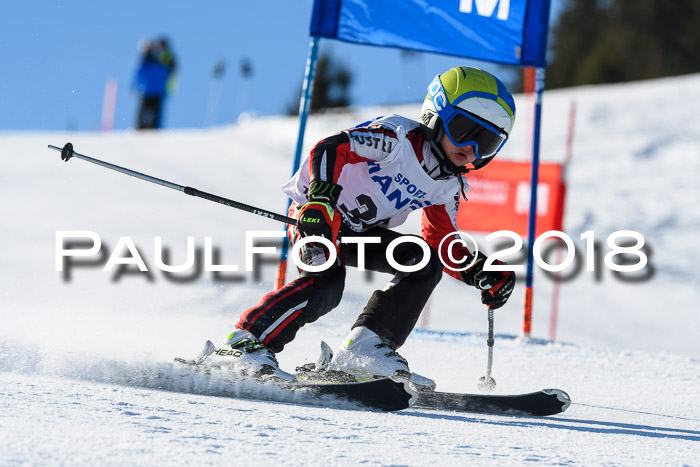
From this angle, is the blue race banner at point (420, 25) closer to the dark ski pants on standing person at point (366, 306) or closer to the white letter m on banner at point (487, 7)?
the white letter m on banner at point (487, 7)

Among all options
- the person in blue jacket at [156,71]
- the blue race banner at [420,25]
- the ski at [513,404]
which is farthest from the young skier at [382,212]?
the person in blue jacket at [156,71]

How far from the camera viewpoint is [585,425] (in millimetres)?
3037

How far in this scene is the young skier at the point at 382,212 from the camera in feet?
10.2

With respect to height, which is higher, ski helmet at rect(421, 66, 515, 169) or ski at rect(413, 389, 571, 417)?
ski helmet at rect(421, 66, 515, 169)

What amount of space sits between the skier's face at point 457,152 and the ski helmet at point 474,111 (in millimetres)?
21

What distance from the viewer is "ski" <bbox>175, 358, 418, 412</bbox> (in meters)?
2.84

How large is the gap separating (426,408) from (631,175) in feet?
42.2

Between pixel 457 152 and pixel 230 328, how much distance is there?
1863 mm

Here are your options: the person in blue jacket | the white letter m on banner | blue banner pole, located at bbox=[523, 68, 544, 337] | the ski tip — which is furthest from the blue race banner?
the person in blue jacket

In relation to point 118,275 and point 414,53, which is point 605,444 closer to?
point 414,53

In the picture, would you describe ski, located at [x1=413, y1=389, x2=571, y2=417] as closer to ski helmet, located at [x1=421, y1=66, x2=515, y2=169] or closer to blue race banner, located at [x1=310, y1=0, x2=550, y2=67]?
ski helmet, located at [x1=421, y1=66, x2=515, y2=169]

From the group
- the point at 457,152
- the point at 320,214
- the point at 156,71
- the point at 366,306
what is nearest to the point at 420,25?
the point at 457,152

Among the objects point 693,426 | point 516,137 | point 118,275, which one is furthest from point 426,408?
Answer: point 516,137

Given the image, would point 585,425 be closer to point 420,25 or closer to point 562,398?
point 562,398
